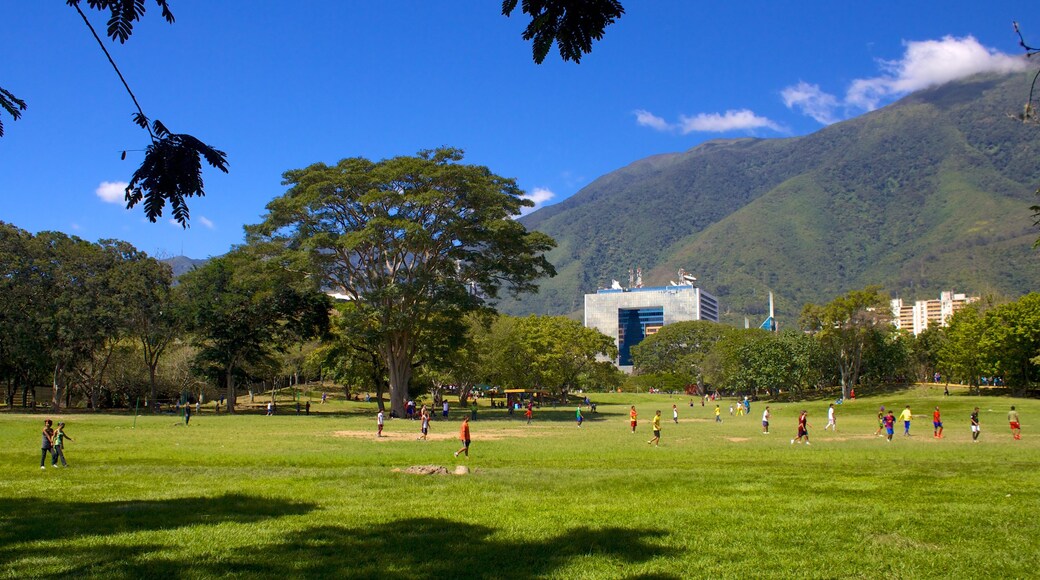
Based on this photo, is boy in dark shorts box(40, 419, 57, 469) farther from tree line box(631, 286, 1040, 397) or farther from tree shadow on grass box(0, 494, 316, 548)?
tree line box(631, 286, 1040, 397)

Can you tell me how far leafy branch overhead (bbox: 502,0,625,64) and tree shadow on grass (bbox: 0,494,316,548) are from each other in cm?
965

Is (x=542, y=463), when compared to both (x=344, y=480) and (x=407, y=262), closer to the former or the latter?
(x=344, y=480)

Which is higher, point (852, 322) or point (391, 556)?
point (852, 322)

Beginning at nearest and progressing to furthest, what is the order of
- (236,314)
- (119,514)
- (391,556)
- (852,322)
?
(391,556), (119,514), (236,314), (852,322)

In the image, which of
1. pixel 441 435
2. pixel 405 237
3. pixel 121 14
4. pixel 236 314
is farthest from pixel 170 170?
pixel 236 314

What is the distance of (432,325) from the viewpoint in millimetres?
54156

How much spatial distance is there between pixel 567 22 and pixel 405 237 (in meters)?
45.6

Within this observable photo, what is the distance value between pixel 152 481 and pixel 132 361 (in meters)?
61.0

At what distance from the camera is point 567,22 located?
5.13m

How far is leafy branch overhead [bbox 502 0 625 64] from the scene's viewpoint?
5.09m

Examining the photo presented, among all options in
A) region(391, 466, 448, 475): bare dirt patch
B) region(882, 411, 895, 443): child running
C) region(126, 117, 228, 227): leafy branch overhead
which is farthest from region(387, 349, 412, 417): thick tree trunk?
region(126, 117, 228, 227): leafy branch overhead

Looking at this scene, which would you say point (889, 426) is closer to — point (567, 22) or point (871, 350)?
point (567, 22)

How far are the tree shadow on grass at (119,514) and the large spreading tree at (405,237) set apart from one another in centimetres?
3402

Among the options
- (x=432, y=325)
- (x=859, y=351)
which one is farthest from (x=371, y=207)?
(x=859, y=351)
